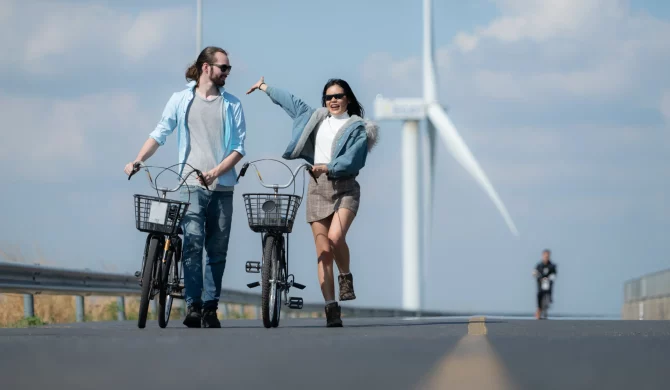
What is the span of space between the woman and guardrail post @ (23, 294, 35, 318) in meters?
4.08

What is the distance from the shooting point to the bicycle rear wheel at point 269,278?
37.0ft

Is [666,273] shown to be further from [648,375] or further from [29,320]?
[648,375]

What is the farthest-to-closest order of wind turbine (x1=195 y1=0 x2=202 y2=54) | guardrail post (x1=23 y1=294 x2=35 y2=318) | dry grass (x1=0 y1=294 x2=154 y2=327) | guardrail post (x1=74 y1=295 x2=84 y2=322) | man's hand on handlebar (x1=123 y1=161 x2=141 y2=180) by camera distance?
1. wind turbine (x1=195 y1=0 x2=202 y2=54)
2. guardrail post (x1=74 y1=295 x2=84 y2=322)
3. dry grass (x1=0 y1=294 x2=154 y2=327)
4. guardrail post (x1=23 y1=294 x2=35 y2=318)
5. man's hand on handlebar (x1=123 y1=161 x2=141 y2=180)

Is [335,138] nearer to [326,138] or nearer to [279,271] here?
[326,138]

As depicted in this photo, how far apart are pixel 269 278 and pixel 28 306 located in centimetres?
431

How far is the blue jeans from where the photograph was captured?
11312 millimetres

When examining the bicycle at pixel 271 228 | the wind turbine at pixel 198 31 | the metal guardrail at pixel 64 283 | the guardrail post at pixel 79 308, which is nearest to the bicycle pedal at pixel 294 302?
the bicycle at pixel 271 228

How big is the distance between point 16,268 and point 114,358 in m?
7.46

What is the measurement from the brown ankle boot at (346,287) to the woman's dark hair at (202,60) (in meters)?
2.03

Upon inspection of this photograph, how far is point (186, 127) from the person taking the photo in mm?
11570

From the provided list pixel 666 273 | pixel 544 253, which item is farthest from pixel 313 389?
pixel 666 273

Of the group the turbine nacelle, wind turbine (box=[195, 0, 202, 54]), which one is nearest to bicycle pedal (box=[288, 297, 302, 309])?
wind turbine (box=[195, 0, 202, 54])

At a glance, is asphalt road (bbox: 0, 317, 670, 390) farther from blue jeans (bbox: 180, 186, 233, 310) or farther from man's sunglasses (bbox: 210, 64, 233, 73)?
man's sunglasses (bbox: 210, 64, 233, 73)

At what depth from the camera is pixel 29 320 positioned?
1436cm
